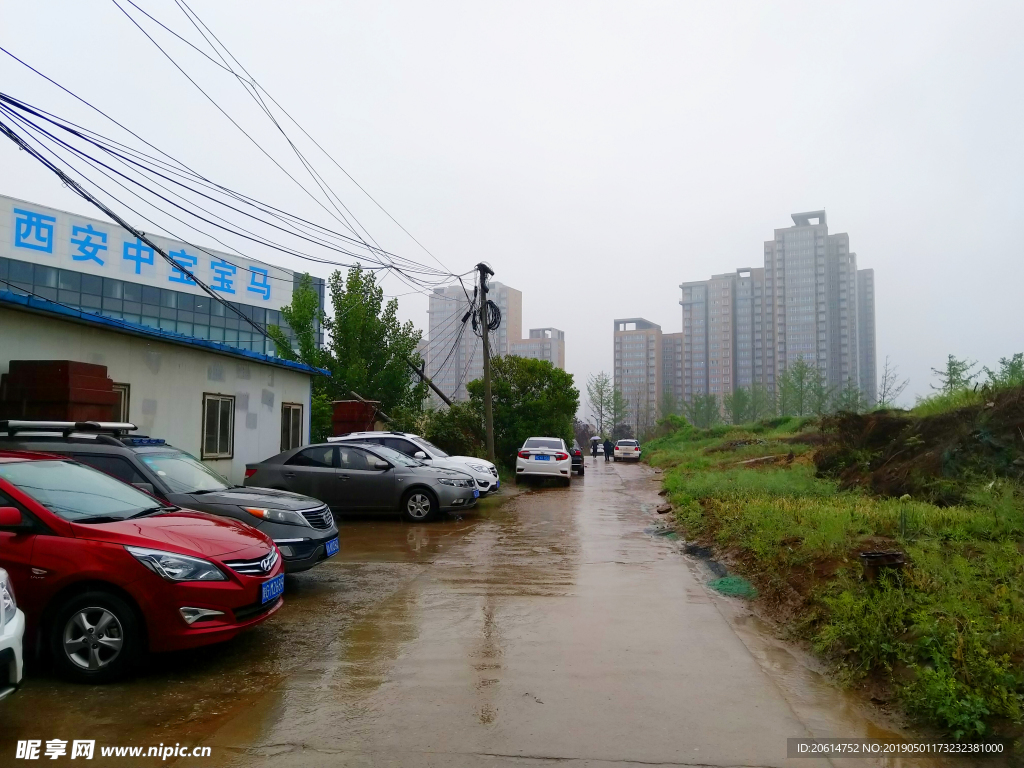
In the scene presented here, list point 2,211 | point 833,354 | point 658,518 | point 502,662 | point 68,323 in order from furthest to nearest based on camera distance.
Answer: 1. point 833,354
2. point 2,211
3. point 658,518
4. point 68,323
5. point 502,662

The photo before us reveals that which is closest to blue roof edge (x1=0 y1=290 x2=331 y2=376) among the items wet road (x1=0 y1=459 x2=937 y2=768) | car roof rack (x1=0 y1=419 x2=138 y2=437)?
car roof rack (x1=0 y1=419 x2=138 y2=437)

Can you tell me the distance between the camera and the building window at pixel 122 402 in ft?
38.7

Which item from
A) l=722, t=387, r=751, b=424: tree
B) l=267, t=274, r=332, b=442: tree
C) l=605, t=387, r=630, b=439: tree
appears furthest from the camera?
l=605, t=387, r=630, b=439: tree

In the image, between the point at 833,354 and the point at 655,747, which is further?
the point at 833,354

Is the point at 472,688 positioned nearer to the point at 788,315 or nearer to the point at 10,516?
the point at 10,516

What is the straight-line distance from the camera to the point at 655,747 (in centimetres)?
396

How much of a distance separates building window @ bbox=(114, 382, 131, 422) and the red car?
7.06 meters

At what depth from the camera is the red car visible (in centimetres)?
487

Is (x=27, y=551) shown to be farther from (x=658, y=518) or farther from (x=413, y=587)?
(x=658, y=518)

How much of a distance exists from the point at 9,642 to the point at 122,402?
29.9 feet

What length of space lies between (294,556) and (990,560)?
6875mm

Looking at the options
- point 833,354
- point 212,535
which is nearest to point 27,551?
point 212,535

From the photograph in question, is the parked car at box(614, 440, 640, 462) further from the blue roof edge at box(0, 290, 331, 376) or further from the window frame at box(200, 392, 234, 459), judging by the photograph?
the window frame at box(200, 392, 234, 459)

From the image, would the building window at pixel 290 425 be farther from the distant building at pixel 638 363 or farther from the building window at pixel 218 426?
the distant building at pixel 638 363
